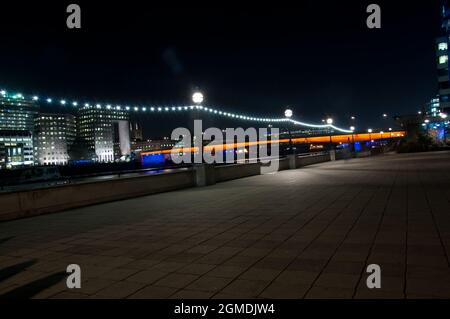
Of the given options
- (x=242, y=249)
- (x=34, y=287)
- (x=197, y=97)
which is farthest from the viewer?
(x=197, y=97)

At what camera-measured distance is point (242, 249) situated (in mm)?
5973

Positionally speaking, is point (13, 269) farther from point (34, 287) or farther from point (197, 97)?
point (197, 97)

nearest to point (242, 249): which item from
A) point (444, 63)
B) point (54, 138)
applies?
point (444, 63)

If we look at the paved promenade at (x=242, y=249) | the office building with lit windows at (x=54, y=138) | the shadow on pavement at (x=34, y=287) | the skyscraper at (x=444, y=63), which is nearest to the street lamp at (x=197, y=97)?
the paved promenade at (x=242, y=249)

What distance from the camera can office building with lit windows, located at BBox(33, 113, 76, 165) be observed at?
486 ft

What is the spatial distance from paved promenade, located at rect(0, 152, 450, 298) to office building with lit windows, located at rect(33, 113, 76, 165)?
5754 inches

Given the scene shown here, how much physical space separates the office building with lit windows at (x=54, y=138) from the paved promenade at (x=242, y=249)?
5754 inches

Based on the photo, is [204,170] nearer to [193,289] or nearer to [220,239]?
[220,239]

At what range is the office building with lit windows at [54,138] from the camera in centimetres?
14812

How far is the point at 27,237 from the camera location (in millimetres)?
7832

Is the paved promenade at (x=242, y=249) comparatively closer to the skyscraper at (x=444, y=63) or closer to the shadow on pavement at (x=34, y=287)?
the shadow on pavement at (x=34, y=287)

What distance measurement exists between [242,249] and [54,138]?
15929cm

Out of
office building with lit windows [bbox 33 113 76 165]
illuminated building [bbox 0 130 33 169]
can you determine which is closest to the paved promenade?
illuminated building [bbox 0 130 33 169]

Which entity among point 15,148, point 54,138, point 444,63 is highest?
point 444,63
